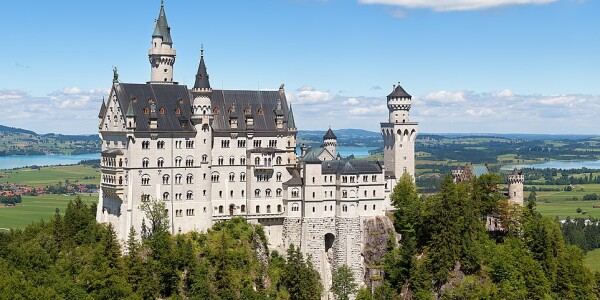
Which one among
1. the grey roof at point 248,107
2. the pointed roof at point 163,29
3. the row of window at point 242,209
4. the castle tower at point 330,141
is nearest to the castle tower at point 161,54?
the pointed roof at point 163,29

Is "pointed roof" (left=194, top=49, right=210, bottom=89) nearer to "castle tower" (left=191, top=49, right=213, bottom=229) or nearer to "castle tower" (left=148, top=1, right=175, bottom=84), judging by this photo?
"castle tower" (left=191, top=49, right=213, bottom=229)

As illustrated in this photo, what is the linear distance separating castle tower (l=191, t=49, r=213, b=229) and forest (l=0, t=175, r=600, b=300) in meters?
4.13

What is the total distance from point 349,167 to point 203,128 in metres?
21.3

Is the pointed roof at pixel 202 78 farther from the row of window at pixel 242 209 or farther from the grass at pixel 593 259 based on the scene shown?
the grass at pixel 593 259

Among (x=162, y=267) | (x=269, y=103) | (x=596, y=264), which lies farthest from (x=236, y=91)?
(x=596, y=264)

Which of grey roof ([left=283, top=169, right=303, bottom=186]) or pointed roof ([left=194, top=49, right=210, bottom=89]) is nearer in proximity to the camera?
pointed roof ([left=194, top=49, right=210, bottom=89])

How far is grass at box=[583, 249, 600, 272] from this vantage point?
16725cm

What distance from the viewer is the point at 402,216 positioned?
111500 millimetres

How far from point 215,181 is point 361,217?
21.3m

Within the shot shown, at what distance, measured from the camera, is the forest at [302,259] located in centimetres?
9381

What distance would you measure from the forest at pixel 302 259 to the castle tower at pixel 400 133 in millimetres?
7178

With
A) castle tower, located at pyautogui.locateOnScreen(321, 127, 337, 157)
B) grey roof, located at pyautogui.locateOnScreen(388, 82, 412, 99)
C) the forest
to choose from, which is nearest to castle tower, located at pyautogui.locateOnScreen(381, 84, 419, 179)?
grey roof, located at pyautogui.locateOnScreen(388, 82, 412, 99)

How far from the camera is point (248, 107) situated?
110188mm

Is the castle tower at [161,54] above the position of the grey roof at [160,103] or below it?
above
